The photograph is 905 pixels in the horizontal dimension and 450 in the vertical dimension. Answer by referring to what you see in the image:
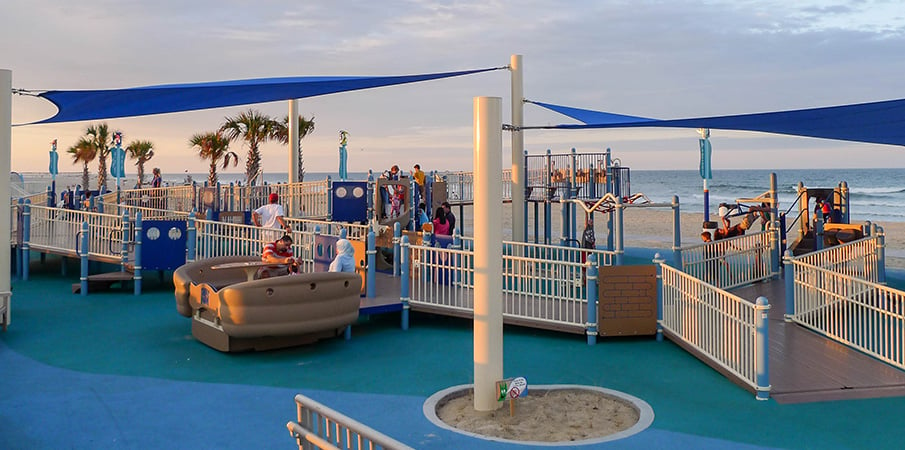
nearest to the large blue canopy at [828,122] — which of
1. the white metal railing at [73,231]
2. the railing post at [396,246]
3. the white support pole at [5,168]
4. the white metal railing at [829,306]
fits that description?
the white metal railing at [829,306]

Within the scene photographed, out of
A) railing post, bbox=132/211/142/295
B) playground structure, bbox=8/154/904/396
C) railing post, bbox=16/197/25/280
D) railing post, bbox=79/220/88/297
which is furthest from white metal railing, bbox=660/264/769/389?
railing post, bbox=16/197/25/280

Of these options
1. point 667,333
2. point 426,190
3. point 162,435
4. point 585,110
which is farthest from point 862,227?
point 162,435

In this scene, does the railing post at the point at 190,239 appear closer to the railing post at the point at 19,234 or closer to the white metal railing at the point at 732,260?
the railing post at the point at 19,234

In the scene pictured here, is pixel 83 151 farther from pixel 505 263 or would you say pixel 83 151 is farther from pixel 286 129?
pixel 505 263

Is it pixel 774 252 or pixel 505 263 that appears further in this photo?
pixel 774 252

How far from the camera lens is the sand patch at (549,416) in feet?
22.1

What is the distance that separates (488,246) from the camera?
23.9 feet

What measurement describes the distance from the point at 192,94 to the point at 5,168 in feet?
11.3

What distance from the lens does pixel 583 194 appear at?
22.0 m

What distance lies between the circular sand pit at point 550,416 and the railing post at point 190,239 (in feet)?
28.5

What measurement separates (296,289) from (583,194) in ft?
45.6

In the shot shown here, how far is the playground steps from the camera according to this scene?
1432 cm

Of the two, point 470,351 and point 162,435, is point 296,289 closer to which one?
point 470,351

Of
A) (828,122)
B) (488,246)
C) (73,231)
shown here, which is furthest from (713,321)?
(73,231)
